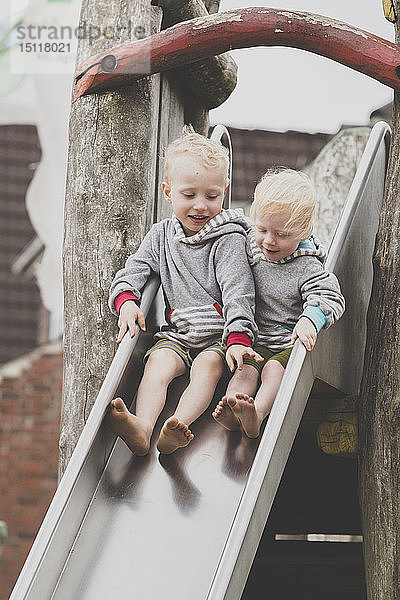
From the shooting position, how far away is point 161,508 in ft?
7.59

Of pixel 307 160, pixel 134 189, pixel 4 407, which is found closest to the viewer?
pixel 134 189

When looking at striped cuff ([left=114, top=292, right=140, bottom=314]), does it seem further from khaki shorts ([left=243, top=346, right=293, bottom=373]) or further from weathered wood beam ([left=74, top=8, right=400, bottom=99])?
weathered wood beam ([left=74, top=8, right=400, bottom=99])

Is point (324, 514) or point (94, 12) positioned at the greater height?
point (94, 12)

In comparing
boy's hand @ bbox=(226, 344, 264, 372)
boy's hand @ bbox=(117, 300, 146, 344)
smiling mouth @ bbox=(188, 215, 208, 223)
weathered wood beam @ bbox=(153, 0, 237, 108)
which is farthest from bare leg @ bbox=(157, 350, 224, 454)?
weathered wood beam @ bbox=(153, 0, 237, 108)

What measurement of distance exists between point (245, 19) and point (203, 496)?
1.62 m

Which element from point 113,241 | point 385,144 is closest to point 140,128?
point 113,241

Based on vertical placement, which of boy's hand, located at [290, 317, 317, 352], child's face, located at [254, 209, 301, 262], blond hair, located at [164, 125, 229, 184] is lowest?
boy's hand, located at [290, 317, 317, 352]

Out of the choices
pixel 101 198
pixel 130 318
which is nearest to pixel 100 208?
pixel 101 198

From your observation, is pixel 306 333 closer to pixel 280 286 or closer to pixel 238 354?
pixel 238 354

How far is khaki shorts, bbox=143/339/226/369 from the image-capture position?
2.64m

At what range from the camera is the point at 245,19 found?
2930mm

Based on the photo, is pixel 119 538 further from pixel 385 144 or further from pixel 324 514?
pixel 385 144

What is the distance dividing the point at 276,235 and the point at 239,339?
36cm

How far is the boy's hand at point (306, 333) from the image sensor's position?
7.88 feet
